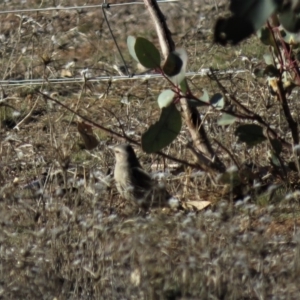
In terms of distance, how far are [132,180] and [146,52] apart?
0.91 metres

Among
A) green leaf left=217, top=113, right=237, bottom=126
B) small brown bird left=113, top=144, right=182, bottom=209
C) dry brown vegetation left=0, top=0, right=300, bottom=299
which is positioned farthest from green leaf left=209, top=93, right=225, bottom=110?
small brown bird left=113, top=144, right=182, bottom=209

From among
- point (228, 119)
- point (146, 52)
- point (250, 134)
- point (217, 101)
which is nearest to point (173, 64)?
point (146, 52)

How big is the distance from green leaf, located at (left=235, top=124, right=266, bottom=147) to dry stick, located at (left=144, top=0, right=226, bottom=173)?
297 millimetres

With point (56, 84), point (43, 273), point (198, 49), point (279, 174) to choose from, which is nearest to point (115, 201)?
point (279, 174)

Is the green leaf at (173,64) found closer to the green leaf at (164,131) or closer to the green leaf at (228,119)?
the green leaf at (164,131)

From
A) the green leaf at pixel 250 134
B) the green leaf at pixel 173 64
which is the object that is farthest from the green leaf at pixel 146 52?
the green leaf at pixel 250 134

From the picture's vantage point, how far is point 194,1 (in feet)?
34.2

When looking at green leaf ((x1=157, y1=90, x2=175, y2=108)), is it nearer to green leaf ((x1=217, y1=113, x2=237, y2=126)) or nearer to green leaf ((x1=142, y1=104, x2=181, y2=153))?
green leaf ((x1=142, y1=104, x2=181, y2=153))

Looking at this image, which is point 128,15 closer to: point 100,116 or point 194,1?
point 194,1

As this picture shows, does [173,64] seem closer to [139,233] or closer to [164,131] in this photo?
[164,131]

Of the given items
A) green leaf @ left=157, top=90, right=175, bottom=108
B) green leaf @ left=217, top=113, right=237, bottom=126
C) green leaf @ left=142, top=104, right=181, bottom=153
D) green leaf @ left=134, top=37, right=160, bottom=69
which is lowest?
green leaf @ left=217, top=113, right=237, bottom=126

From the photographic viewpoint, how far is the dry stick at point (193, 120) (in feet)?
16.8

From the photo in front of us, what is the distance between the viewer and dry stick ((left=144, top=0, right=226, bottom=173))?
16.8 ft

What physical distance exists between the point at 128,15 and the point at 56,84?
259cm
